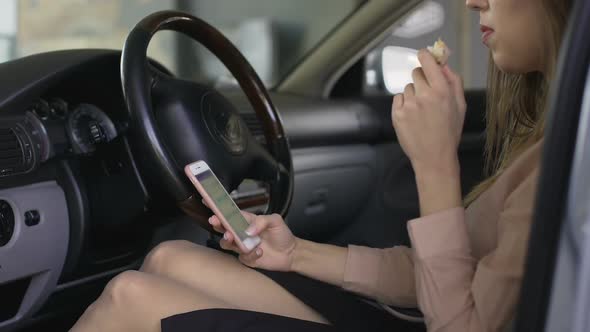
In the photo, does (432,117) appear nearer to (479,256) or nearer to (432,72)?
(432,72)

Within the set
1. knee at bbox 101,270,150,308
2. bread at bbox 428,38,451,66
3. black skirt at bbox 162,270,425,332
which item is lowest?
black skirt at bbox 162,270,425,332

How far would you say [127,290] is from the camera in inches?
43.6

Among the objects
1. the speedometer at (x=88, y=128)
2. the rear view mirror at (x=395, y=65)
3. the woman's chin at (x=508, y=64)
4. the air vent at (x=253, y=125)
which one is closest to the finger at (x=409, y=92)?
the woman's chin at (x=508, y=64)

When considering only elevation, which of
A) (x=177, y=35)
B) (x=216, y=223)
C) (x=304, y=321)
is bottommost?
(x=304, y=321)

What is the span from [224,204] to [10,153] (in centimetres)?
40

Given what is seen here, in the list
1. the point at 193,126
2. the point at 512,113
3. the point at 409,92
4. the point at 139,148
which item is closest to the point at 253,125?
the point at 193,126

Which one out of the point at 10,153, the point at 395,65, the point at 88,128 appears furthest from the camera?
the point at 395,65

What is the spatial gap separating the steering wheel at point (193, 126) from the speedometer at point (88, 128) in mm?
59

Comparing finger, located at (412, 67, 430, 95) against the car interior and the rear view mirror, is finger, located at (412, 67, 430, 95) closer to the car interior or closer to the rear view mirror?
the car interior

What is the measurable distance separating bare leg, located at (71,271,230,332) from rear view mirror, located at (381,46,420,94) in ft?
5.15

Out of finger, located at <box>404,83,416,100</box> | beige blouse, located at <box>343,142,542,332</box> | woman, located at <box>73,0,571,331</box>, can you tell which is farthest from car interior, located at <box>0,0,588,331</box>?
finger, located at <box>404,83,416,100</box>

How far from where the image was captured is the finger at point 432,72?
99 centimetres

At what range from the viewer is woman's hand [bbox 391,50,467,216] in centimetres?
99

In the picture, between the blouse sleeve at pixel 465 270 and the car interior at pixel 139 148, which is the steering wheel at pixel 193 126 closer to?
the car interior at pixel 139 148
